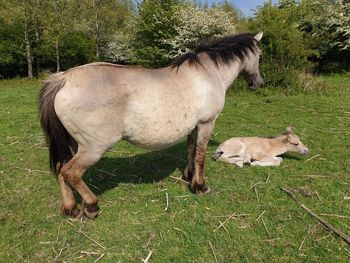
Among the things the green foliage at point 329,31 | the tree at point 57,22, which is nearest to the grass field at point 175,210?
the green foliage at point 329,31

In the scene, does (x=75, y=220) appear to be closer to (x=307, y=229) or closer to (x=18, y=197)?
(x=18, y=197)

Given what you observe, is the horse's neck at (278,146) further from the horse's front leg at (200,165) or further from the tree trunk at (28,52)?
the tree trunk at (28,52)

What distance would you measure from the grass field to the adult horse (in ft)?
1.39

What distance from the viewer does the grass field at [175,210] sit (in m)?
3.53

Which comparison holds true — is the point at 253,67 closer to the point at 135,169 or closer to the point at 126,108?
the point at 126,108

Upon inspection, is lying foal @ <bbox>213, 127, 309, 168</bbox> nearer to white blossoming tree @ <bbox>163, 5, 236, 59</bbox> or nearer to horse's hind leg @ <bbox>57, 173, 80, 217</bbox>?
horse's hind leg @ <bbox>57, 173, 80, 217</bbox>

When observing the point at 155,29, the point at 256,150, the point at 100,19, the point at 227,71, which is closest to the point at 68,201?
the point at 227,71

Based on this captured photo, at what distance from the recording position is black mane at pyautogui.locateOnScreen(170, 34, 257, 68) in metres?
4.80

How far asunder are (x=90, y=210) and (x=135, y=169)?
1.64 m

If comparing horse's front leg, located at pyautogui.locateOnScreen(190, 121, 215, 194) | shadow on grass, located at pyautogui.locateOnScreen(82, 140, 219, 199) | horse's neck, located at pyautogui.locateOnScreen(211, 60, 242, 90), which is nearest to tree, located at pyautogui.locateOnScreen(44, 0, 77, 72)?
shadow on grass, located at pyautogui.locateOnScreen(82, 140, 219, 199)

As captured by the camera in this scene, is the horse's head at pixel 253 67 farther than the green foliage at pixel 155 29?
No

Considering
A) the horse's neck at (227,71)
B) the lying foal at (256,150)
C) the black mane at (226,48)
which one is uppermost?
the black mane at (226,48)

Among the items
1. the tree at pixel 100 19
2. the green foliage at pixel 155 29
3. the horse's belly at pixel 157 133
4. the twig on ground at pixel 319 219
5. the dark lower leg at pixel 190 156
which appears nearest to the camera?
the twig on ground at pixel 319 219

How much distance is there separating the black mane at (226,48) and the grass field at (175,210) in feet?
5.73
